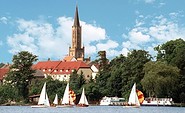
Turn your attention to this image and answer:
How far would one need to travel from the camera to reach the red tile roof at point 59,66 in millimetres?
164087

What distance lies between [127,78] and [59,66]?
217ft

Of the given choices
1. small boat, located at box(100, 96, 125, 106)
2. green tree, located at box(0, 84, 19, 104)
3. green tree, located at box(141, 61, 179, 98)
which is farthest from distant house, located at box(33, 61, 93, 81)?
green tree, located at box(141, 61, 179, 98)

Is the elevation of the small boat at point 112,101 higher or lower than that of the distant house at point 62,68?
lower

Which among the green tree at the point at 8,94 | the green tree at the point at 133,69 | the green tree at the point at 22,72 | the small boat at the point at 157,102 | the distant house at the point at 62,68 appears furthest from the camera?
the distant house at the point at 62,68

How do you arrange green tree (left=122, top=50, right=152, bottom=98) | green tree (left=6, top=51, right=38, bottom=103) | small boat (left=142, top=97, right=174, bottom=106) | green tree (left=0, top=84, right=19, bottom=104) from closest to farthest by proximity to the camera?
small boat (left=142, top=97, right=174, bottom=106), green tree (left=122, top=50, right=152, bottom=98), green tree (left=6, top=51, right=38, bottom=103), green tree (left=0, top=84, right=19, bottom=104)

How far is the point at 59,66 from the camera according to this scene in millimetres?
170875

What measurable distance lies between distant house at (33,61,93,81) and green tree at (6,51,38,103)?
52.9m

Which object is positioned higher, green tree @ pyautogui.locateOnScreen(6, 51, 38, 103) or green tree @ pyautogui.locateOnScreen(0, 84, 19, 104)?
A: green tree @ pyautogui.locateOnScreen(6, 51, 38, 103)

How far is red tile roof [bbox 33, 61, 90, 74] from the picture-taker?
16409 cm

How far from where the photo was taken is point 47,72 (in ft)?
559

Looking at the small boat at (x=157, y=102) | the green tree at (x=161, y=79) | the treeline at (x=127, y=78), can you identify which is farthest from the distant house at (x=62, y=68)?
the green tree at (x=161, y=79)

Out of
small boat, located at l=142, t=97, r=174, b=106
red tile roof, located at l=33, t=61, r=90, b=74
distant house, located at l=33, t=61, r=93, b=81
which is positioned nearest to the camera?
small boat, located at l=142, t=97, r=174, b=106

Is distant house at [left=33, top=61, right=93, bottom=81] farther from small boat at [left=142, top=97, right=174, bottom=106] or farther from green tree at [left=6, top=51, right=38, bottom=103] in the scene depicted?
small boat at [left=142, top=97, right=174, bottom=106]

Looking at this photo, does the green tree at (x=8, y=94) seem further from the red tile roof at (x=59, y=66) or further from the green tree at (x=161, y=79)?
the red tile roof at (x=59, y=66)
